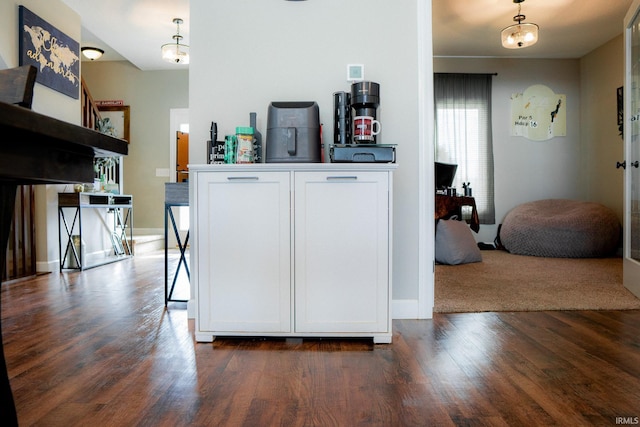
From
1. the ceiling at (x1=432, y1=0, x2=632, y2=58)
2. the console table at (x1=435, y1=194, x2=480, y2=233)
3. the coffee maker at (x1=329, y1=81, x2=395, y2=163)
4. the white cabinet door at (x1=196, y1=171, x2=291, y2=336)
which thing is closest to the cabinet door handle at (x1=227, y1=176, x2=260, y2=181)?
the white cabinet door at (x1=196, y1=171, x2=291, y2=336)

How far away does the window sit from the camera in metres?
6.07

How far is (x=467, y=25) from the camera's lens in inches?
196

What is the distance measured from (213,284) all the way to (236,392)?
663mm

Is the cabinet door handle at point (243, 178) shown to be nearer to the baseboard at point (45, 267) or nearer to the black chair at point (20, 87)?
the black chair at point (20, 87)

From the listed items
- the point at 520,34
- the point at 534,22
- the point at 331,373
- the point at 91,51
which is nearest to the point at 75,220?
the point at 91,51

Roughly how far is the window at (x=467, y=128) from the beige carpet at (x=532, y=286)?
168 cm

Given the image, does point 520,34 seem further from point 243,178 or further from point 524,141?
point 243,178

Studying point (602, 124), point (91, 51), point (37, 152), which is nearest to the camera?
point (37, 152)

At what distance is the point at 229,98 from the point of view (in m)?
2.46

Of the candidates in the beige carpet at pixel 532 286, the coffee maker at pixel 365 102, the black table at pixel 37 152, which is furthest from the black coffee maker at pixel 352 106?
the black table at pixel 37 152

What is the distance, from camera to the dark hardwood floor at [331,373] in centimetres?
131

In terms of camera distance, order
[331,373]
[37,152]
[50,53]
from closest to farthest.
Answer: [37,152] → [331,373] → [50,53]

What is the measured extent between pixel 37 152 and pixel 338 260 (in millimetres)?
1417

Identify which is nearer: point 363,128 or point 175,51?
point 363,128
